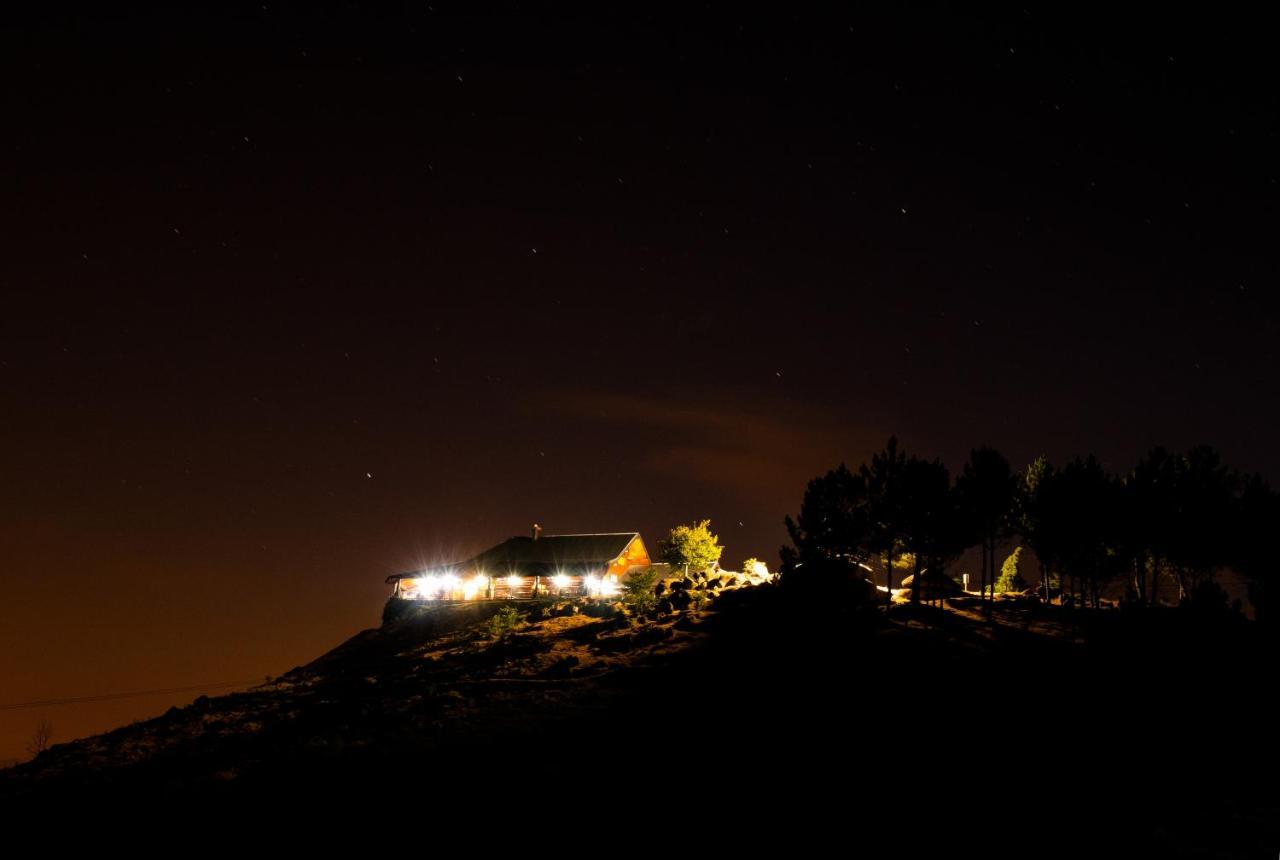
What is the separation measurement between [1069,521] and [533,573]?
4854cm

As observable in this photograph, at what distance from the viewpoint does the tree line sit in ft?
172

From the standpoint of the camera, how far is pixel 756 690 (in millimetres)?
36594

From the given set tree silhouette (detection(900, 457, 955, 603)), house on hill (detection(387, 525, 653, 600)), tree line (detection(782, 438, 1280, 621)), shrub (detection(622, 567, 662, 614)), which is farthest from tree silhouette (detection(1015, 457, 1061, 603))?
house on hill (detection(387, 525, 653, 600))

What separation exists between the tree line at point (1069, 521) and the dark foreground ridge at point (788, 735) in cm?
545

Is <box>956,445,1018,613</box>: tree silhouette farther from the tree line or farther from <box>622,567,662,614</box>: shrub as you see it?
<box>622,567,662,614</box>: shrub

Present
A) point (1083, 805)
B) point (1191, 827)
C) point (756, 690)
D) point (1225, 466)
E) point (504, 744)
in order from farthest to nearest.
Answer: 1. point (1225, 466)
2. point (756, 690)
3. point (504, 744)
4. point (1083, 805)
5. point (1191, 827)

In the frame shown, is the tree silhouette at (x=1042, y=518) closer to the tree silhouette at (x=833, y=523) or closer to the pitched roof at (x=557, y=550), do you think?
the tree silhouette at (x=833, y=523)

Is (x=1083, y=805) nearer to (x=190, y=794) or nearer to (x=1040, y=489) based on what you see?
(x=190, y=794)

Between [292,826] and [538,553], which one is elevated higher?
[538,553]

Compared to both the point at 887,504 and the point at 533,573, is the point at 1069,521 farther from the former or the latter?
the point at 533,573

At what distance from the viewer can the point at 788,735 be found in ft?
101

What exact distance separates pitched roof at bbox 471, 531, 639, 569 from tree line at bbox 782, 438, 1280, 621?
28679mm

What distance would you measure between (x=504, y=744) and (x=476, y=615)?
126ft

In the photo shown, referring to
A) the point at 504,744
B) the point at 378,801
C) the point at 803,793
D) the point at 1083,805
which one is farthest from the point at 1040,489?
the point at 378,801
